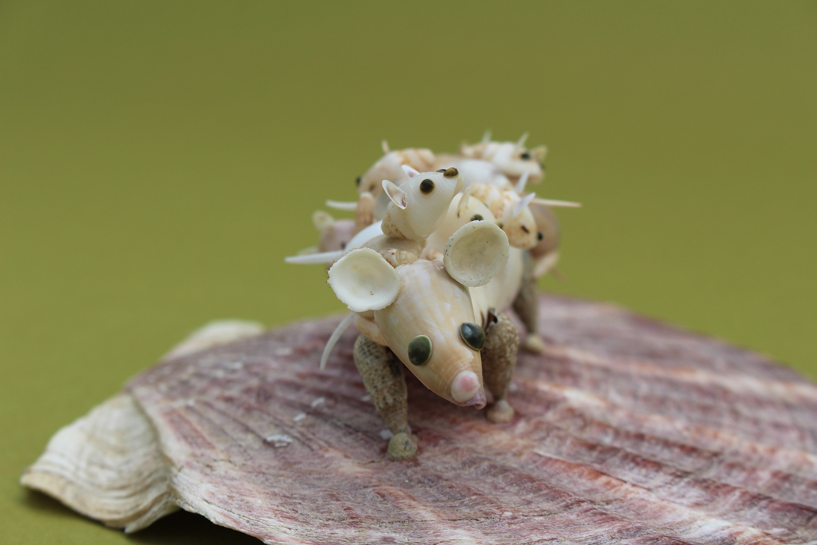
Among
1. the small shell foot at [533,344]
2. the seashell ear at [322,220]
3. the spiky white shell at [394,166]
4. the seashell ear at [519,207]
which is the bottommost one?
the seashell ear at [322,220]

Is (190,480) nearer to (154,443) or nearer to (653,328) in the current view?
(154,443)

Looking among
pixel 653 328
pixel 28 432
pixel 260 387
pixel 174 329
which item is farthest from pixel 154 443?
pixel 653 328

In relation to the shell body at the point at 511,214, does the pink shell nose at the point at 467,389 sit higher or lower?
lower

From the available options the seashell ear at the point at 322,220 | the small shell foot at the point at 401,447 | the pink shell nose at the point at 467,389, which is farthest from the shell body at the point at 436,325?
the seashell ear at the point at 322,220

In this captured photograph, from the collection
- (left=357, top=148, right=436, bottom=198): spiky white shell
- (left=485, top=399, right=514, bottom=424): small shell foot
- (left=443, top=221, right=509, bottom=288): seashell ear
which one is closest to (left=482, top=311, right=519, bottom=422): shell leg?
(left=485, top=399, right=514, bottom=424): small shell foot

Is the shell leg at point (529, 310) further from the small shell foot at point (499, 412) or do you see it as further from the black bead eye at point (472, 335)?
the black bead eye at point (472, 335)

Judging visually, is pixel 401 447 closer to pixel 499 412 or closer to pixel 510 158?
pixel 499 412

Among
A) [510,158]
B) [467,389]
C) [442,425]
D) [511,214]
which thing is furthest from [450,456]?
[510,158]

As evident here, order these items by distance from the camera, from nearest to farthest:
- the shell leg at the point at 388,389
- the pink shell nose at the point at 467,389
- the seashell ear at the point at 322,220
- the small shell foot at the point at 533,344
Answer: the pink shell nose at the point at 467,389 < the shell leg at the point at 388,389 < the seashell ear at the point at 322,220 < the small shell foot at the point at 533,344
